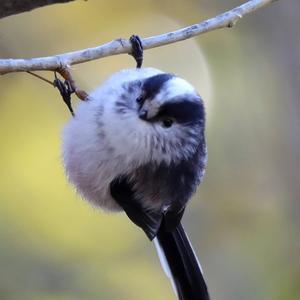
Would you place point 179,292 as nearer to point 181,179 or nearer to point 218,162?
point 181,179

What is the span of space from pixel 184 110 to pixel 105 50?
18cm

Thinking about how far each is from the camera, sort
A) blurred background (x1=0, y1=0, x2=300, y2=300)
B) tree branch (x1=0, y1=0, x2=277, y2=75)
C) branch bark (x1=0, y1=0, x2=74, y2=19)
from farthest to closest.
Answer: blurred background (x1=0, y1=0, x2=300, y2=300) → branch bark (x1=0, y1=0, x2=74, y2=19) → tree branch (x1=0, y1=0, x2=277, y2=75)

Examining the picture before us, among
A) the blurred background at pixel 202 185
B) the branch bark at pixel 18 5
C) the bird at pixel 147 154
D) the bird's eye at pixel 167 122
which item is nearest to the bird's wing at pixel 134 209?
the bird at pixel 147 154

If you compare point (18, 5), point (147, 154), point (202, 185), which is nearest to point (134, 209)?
point (147, 154)

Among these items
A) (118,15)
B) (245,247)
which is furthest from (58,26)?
(245,247)

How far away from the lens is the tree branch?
4.96 ft

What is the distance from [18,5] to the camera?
65.3 inches

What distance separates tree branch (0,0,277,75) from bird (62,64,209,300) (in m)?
0.07

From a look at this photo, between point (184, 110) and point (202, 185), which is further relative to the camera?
point (202, 185)

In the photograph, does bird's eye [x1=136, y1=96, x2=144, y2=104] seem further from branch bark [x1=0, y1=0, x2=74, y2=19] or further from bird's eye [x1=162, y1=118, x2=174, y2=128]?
branch bark [x1=0, y1=0, x2=74, y2=19]

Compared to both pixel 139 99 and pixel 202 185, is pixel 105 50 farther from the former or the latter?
pixel 202 185

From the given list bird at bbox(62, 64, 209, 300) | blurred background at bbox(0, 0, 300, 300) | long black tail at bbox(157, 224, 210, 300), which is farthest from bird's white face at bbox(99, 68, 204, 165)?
blurred background at bbox(0, 0, 300, 300)

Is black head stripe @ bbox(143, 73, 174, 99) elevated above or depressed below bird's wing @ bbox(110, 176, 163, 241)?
above

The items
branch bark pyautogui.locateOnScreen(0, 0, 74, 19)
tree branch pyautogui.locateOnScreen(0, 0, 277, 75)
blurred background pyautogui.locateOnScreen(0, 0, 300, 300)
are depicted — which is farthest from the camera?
blurred background pyautogui.locateOnScreen(0, 0, 300, 300)
